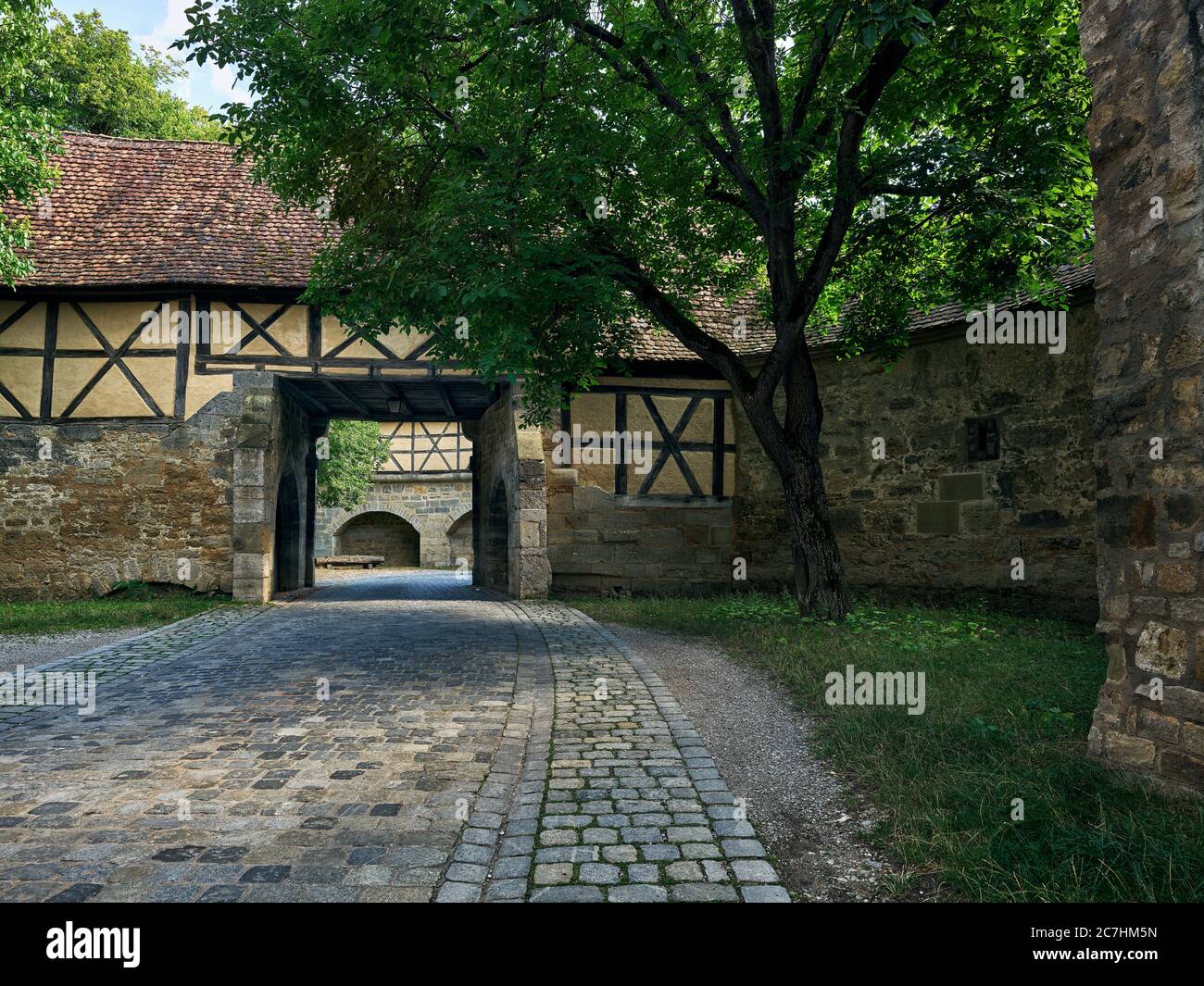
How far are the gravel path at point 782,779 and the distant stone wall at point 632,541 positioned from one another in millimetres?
6206

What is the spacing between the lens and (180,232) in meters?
12.8

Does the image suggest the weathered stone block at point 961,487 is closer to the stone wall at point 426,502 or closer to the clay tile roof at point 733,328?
the clay tile roof at point 733,328

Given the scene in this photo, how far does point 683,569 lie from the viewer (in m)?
13.2

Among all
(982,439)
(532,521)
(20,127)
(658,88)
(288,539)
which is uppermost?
(20,127)

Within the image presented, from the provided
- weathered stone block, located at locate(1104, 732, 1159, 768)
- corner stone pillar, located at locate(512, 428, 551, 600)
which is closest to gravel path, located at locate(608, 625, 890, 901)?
weathered stone block, located at locate(1104, 732, 1159, 768)

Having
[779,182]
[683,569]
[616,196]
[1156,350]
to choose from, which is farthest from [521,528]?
[1156,350]

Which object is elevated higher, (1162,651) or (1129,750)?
(1162,651)

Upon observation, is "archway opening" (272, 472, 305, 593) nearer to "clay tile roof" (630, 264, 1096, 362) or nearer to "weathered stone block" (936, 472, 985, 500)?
"clay tile roof" (630, 264, 1096, 362)

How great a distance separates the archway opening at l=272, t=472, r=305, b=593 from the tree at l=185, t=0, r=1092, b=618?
24.4ft

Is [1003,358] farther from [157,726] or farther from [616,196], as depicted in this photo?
[157,726]

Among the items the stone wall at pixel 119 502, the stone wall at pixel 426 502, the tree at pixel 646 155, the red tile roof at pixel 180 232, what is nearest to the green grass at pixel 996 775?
the tree at pixel 646 155

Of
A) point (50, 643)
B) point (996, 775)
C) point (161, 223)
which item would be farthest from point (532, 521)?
point (996, 775)

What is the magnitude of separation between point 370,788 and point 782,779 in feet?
6.75

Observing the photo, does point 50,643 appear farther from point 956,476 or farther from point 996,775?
point 956,476
